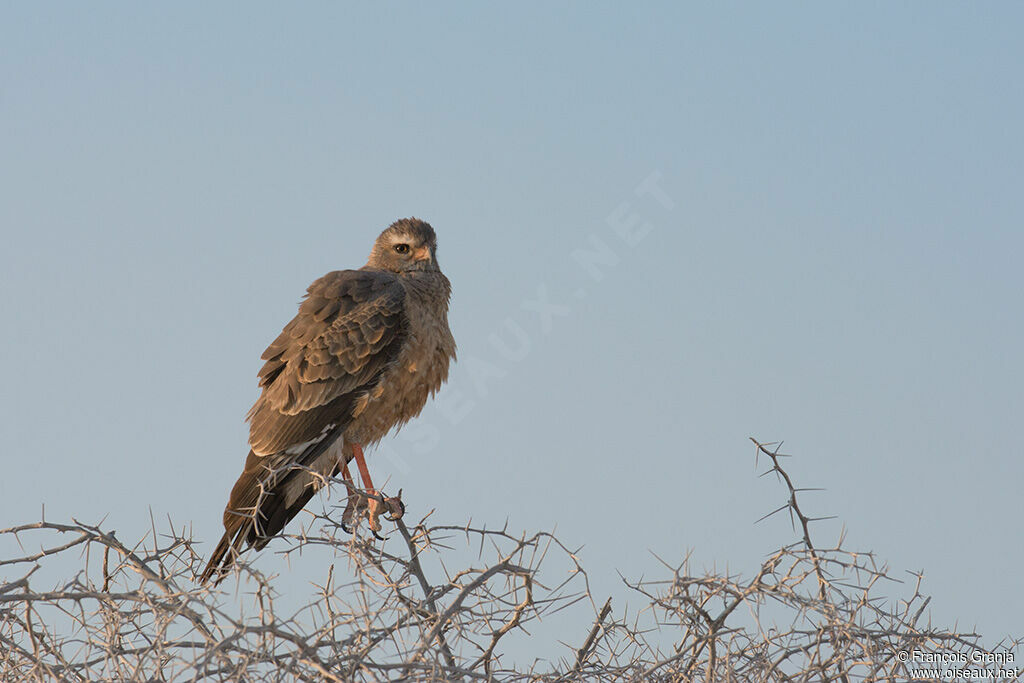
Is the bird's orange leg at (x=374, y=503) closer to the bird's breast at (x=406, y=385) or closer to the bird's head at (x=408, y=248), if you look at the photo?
the bird's breast at (x=406, y=385)

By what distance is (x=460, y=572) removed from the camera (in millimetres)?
3289

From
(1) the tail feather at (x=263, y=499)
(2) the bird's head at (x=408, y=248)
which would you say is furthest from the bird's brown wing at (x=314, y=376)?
(2) the bird's head at (x=408, y=248)

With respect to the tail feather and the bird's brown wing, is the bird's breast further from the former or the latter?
the tail feather

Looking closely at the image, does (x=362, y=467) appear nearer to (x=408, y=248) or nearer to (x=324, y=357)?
(x=324, y=357)

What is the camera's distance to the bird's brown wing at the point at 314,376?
18.5 feet

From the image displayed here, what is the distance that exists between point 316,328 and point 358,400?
52 centimetres

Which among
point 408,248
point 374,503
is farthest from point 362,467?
point 408,248

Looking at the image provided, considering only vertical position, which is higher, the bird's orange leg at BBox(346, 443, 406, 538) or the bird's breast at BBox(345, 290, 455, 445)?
the bird's breast at BBox(345, 290, 455, 445)

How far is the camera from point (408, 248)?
22.5ft

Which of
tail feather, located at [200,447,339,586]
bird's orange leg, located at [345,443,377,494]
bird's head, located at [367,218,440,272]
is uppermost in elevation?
bird's head, located at [367,218,440,272]

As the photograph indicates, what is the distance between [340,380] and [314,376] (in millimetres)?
144

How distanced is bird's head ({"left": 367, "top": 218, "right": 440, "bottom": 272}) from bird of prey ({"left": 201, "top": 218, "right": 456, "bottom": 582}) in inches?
10.6

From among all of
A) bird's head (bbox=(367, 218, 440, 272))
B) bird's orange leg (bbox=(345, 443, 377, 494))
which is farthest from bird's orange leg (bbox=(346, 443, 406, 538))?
bird's head (bbox=(367, 218, 440, 272))

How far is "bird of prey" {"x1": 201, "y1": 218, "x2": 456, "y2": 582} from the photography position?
5.71 meters
